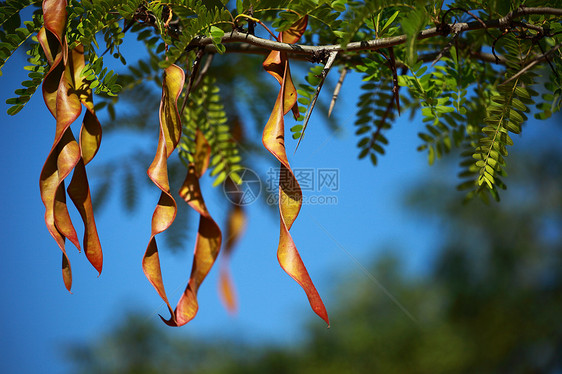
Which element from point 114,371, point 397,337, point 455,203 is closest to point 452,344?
point 397,337

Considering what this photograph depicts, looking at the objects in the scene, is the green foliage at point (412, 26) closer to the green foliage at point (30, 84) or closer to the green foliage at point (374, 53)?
the green foliage at point (374, 53)

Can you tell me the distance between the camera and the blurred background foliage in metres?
0.67

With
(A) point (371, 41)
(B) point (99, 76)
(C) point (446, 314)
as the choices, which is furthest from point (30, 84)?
(C) point (446, 314)

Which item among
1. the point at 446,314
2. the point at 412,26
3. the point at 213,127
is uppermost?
the point at 412,26

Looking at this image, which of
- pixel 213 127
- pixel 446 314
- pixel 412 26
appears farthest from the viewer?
pixel 446 314

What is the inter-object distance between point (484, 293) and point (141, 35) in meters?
0.82

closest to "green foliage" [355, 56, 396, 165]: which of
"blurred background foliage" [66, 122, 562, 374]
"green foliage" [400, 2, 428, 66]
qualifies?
"green foliage" [400, 2, 428, 66]

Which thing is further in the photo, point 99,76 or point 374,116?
point 374,116

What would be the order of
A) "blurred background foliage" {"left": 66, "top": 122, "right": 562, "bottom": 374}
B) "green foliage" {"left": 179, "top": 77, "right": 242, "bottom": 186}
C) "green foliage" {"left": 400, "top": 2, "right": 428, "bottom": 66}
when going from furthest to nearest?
1. "blurred background foliage" {"left": 66, "top": 122, "right": 562, "bottom": 374}
2. "green foliage" {"left": 179, "top": 77, "right": 242, "bottom": 186}
3. "green foliage" {"left": 400, "top": 2, "right": 428, "bottom": 66}

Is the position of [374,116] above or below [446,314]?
above

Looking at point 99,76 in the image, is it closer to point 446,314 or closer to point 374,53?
point 374,53

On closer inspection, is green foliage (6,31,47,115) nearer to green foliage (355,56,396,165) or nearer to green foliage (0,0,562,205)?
green foliage (0,0,562,205)

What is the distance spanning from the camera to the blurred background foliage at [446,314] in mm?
669

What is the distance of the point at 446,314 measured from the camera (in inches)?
32.3
